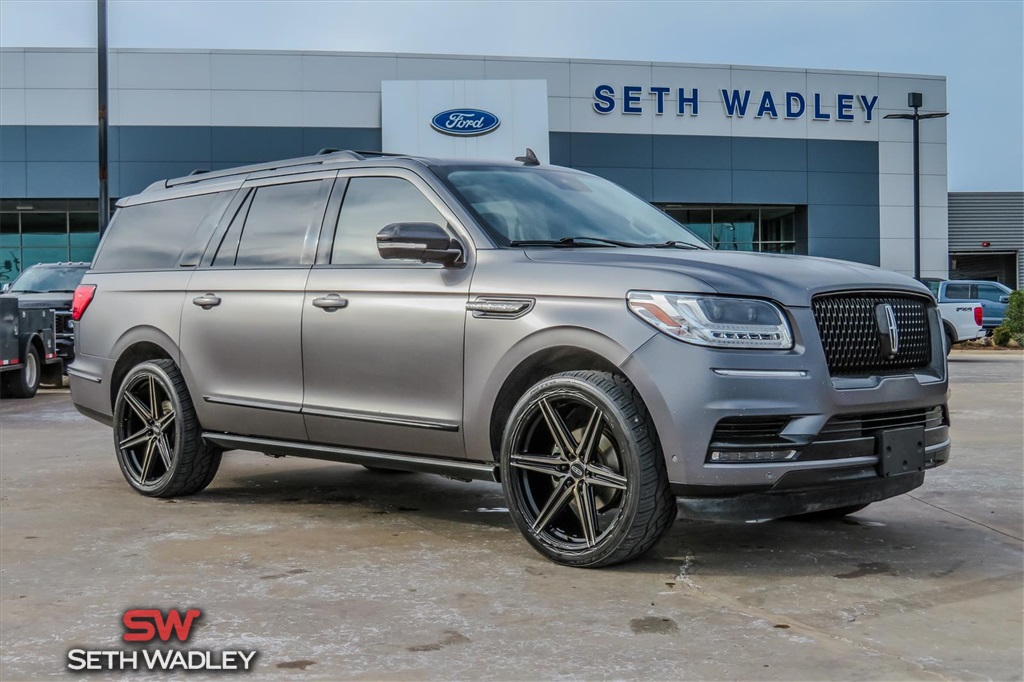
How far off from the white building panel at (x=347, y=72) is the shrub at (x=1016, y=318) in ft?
66.5

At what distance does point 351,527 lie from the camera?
5770mm

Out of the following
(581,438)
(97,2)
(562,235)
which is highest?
(97,2)

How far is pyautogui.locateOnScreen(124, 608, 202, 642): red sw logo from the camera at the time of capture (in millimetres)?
3852

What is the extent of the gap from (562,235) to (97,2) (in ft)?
49.6

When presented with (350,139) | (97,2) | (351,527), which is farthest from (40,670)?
(350,139)

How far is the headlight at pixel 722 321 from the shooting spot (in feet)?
14.2

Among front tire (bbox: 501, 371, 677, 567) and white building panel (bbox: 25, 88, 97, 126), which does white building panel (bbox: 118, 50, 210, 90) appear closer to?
white building panel (bbox: 25, 88, 97, 126)

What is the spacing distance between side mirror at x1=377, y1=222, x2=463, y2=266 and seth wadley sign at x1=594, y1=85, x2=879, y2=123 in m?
34.2

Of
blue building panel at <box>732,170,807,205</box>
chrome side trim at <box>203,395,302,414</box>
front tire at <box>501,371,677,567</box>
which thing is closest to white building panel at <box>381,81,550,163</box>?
blue building panel at <box>732,170,807,205</box>

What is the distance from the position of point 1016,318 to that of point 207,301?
2470 cm

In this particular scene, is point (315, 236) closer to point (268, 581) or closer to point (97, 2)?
point (268, 581)

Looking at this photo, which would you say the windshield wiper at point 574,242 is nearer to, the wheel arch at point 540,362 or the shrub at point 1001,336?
the wheel arch at point 540,362

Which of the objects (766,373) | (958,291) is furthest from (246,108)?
(766,373)

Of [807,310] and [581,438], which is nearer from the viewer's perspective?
[807,310]
